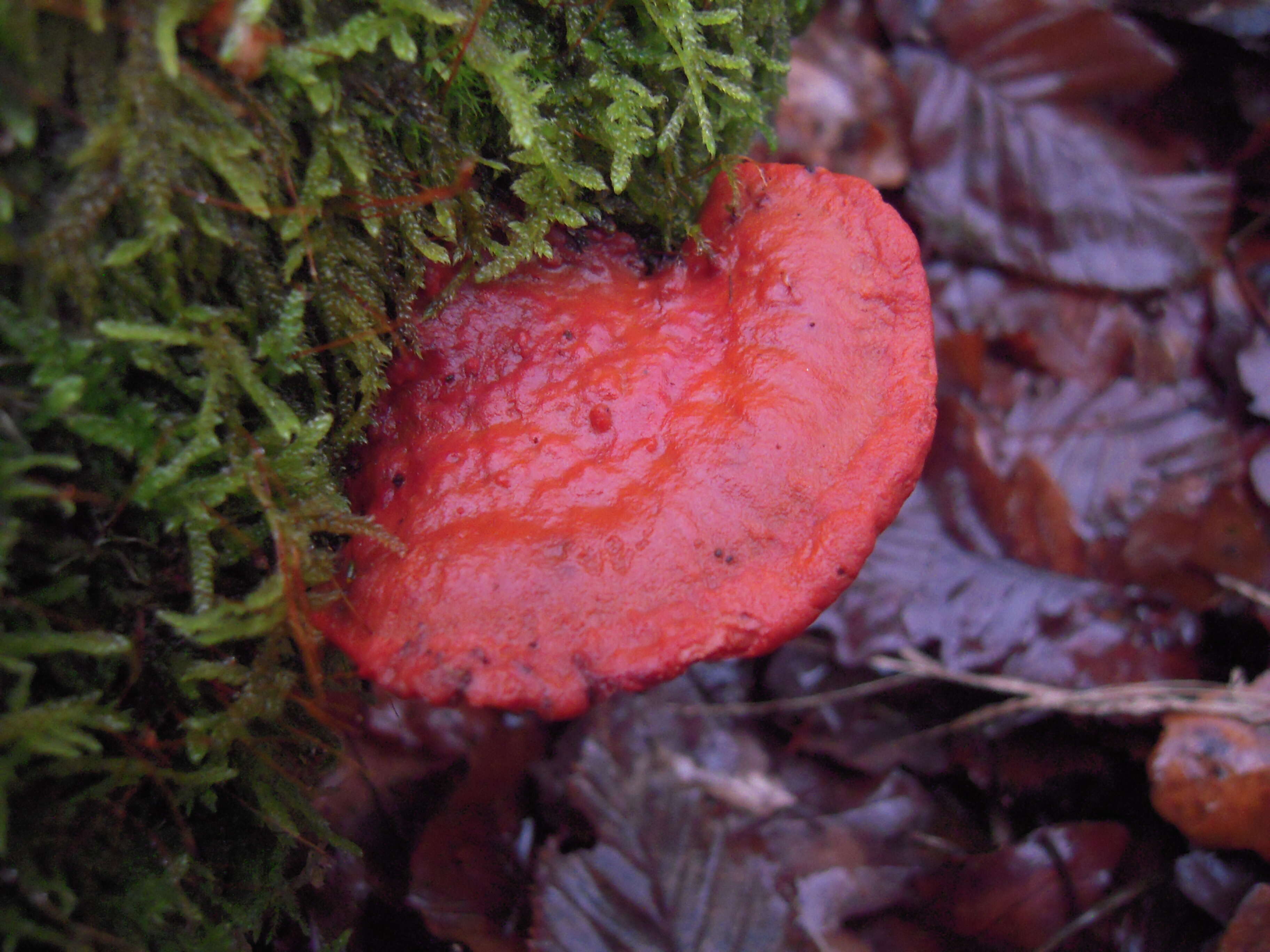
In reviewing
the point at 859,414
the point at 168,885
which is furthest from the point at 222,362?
the point at 859,414

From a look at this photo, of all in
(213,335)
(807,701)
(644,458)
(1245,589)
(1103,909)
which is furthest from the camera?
(807,701)

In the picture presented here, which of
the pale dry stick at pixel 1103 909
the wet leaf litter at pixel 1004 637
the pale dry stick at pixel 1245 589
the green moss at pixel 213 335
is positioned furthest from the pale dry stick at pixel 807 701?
the green moss at pixel 213 335

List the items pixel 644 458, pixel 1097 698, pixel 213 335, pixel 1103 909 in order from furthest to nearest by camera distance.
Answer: pixel 1097 698
pixel 1103 909
pixel 644 458
pixel 213 335

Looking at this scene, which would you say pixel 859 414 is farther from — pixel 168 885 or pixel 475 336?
pixel 168 885

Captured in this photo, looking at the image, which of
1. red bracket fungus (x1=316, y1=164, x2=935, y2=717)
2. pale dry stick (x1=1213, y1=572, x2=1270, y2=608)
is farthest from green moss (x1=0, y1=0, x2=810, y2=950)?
pale dry stick (x1=1213, y1=572, x2=1270, y2=608)

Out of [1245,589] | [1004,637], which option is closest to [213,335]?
[1004,637]

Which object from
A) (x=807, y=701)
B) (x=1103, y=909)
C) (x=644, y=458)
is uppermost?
(x=644, y=458)

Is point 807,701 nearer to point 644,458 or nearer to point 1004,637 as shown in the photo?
point 1004,637
